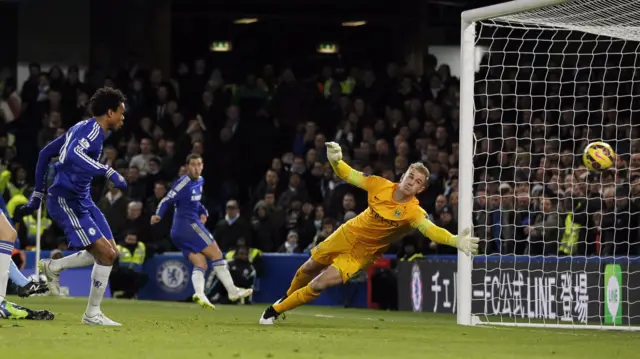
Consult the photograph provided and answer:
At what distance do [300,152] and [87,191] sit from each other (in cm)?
1198

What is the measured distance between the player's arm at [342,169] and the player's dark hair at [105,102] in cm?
192

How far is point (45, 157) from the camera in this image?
12352 millimetres

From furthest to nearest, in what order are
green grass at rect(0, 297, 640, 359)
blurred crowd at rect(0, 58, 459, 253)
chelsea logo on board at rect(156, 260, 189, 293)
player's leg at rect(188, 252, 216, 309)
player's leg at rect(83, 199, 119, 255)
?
blurred crowd at rect(0, 58, 459, 253) < chelsea logo on board at rect(156, 260, 189, 293) < player's leg at rect(188, 252, 216, 309) < player's leg at rect(83, 199, 119, 255) < green grass at rect(0, 297, 640, 359)

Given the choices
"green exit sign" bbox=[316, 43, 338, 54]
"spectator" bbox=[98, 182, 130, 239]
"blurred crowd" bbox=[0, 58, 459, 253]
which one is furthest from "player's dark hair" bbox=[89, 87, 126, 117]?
"green exit sign" bbox=[316, 43, 338, 54]

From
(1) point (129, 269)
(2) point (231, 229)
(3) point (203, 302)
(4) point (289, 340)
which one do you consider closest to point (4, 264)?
(4) point (289, 340)

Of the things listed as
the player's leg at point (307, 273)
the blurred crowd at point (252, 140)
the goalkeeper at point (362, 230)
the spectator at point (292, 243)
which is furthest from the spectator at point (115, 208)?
the goalkeeper at point (362, 230)

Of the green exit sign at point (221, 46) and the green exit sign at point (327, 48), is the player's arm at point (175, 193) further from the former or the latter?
the green exit sign at point (327, 48)

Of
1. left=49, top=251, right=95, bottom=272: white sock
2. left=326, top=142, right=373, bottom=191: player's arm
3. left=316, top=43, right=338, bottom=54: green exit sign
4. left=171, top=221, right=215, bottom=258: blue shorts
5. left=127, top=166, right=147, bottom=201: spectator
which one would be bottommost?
left=49, top=251, right=95, bottom=272: white sock

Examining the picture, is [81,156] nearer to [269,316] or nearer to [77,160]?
[77,160]

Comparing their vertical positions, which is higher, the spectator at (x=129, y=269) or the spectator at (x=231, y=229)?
the spectator at (x=231, y=229)

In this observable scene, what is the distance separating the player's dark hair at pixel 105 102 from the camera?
11961 millimetres

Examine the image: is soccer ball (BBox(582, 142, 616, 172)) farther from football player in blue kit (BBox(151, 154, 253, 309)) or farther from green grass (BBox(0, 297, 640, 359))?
football player in blue kit (BBox(151, 154, 253, 309))

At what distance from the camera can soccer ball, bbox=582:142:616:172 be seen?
48.4 ft

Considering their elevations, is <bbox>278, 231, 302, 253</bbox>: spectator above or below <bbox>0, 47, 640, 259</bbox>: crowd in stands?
below
